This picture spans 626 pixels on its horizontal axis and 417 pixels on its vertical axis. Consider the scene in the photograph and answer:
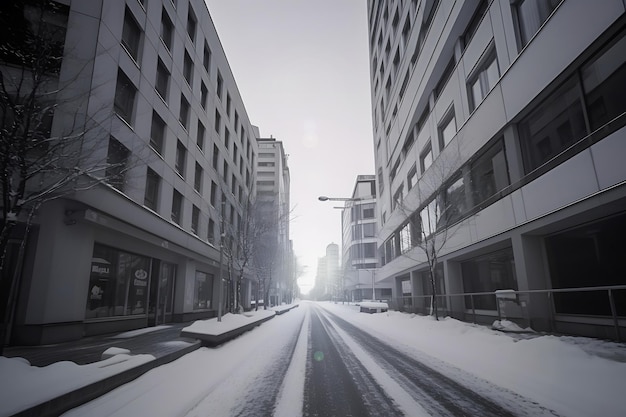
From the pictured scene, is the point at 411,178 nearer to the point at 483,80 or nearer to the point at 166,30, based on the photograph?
the point at 483,80

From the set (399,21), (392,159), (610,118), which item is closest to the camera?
(610,118)

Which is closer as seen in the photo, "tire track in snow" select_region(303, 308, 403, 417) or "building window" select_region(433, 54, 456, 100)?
"tire track in snow" select_region(303, 308, 403, 417)

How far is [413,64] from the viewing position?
24453 mm

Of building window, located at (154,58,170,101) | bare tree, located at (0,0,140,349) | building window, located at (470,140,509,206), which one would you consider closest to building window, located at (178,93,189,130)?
building window, located at (154,58,170,101)

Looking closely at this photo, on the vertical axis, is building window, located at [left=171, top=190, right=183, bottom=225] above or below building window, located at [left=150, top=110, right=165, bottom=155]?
below

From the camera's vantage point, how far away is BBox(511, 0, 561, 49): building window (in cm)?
1036

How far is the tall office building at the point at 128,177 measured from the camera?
9273mm

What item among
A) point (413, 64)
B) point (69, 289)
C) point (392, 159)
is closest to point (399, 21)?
point (413, 64)

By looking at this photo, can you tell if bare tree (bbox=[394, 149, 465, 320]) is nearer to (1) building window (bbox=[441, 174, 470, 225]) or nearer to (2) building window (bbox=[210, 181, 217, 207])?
(1) building window (bbox=[441, 174, 470, 225])

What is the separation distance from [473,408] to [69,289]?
420 inches

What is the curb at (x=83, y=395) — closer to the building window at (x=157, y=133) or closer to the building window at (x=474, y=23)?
the building window at (x=157, y=133)

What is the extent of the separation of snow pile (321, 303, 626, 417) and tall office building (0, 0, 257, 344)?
8378 mm

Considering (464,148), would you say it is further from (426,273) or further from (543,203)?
(426,273)

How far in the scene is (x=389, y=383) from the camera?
17.8 feet
